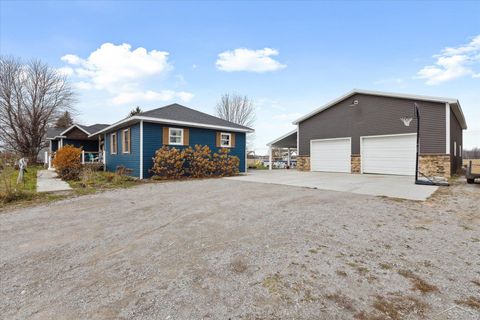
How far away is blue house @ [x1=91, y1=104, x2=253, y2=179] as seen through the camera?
10789 mm

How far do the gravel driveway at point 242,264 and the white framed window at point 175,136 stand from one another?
23.1 feet

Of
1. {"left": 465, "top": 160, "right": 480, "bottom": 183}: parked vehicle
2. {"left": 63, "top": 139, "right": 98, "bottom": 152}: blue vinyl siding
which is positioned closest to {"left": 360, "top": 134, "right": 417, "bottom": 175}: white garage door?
{"left": 465, "top": 160, "right": 480, "bottom": 183}: parked vehicle

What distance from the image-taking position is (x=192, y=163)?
11.6 m

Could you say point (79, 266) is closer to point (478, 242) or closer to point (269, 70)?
point (478, 242)

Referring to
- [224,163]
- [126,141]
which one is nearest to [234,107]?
[224,163]

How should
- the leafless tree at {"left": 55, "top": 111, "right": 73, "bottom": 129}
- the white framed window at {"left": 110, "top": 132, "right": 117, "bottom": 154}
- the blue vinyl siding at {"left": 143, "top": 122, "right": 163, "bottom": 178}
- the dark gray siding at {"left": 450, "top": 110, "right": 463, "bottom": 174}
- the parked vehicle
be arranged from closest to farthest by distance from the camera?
the parked vehicle
the blue vinyl siding at {"left": 143, "top": 122, "right": 163, "bottom": 178}
the dark gray siding at {"left": 450, "top": 110, "right": 463, "bottom": 174}
the white framed window at {"left": 110, "top": 132, "right": 117, "bottom": 154}
the leafless tree at {"left": 55, "top": 111, "right": 73, "bottom": 129}

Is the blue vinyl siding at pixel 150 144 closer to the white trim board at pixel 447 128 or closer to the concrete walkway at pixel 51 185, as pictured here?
the concrete walkway at pixel 51 185

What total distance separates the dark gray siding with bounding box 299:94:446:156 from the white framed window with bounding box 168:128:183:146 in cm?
892

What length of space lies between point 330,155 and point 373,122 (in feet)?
10.4

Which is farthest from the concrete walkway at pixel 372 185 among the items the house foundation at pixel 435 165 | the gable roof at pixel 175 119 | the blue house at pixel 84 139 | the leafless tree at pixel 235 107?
the leafless tree at pixel 235 107

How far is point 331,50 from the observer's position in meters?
12.3

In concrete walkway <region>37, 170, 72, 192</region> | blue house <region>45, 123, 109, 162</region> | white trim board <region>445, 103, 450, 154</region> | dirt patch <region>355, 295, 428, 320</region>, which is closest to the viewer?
dirt patch <region>355, 295, 428, 320</region>

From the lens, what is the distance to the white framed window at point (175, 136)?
37.8ft

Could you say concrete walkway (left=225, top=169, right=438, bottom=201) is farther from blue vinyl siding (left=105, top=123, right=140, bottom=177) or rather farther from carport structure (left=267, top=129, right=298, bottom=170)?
carport structure (left=267, top=129, right=298, bottom=170)
